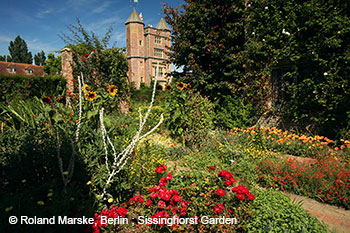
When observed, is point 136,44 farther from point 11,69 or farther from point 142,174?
point 142,174

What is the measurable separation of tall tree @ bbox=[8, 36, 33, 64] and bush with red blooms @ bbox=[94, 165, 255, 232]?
6040 cm

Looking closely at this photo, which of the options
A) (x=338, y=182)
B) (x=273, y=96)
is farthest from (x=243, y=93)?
(x=338, y=182)

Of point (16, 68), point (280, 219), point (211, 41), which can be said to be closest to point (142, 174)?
point (280, 219)

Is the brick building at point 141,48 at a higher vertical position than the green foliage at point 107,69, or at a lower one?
higher

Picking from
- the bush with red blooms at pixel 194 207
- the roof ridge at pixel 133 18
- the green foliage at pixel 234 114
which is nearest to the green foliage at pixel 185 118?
the green foliage at pixel 234 114

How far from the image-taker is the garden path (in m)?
2.19

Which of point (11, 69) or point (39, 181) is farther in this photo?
point (11, 69)

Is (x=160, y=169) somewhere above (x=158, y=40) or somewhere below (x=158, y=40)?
below

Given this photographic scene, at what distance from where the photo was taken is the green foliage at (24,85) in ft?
29.5

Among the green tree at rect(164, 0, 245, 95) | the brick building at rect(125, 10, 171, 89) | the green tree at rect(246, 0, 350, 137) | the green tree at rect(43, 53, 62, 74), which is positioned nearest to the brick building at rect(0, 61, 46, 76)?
the green tree at rect(43, 53, 62, 74)

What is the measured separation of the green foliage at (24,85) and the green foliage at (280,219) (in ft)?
30.1

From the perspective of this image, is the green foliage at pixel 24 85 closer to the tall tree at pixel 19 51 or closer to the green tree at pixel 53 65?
the green tree at pixel 53 65

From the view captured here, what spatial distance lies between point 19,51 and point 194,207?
61722 mm

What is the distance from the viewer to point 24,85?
375 inches
